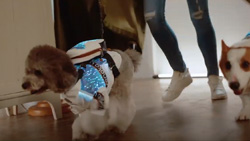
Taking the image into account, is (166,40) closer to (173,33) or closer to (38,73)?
(173,33)

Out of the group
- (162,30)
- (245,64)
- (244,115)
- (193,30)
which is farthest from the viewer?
(193,30)

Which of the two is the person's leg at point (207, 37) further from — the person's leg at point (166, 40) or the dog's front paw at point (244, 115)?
the dog's front paw at point (244, 115)

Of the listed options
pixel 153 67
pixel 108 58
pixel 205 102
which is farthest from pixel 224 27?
pixel 108 58

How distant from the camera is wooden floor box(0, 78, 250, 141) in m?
1.36

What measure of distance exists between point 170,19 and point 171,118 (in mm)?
2400

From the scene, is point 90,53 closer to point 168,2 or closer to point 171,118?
point 171,118

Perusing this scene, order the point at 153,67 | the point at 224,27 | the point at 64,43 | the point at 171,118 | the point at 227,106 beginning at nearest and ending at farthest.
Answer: the point at 171,118 → the point at 227,106 → the point at 64,43 → the point at 224,27 → the point at 153,67

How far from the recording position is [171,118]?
170 centimetres

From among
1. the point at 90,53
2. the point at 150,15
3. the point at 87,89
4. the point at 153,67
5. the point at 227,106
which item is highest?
the point at 150,15

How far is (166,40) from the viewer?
203 cm

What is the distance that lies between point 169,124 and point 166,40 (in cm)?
66

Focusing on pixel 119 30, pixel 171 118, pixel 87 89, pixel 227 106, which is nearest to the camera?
pixel 87 89

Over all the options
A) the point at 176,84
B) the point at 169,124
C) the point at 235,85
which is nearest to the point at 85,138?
the point at 169,124

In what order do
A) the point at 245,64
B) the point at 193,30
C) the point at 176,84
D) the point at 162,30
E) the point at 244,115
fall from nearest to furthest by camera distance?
the point at 245,64 < the point at 244,115 < the point at 162,30 < the point at 176,84 < the point at 193,30
